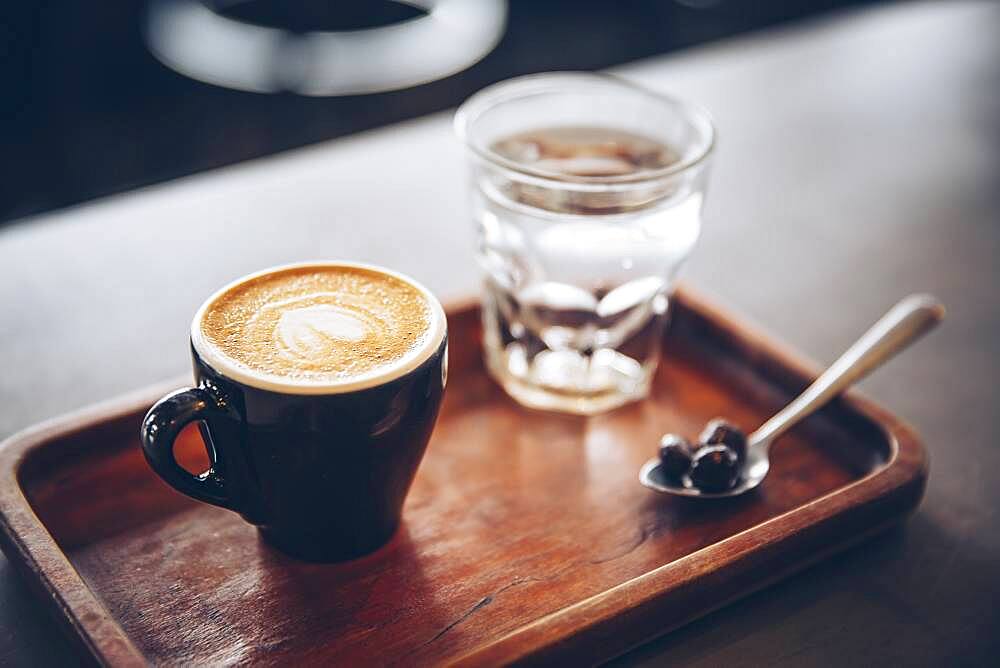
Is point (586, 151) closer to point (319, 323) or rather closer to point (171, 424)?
point (319, 323)

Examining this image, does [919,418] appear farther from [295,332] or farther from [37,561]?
[37,561]

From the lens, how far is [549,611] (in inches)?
21.9

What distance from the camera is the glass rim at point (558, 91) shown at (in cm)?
66

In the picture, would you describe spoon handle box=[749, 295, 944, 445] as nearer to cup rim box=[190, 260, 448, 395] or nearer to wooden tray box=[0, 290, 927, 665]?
wooden tray box=[0, 290, 927, 665]

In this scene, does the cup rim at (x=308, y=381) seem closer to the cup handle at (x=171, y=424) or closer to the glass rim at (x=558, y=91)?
the cup handle at (x=171, y=424)

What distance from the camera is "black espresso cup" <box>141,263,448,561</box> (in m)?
0.52

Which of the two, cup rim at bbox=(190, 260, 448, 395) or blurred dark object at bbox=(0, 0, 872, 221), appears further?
blurred dark object at bbox=(0, 0, 872, 221)

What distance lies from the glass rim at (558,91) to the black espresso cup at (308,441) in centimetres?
13

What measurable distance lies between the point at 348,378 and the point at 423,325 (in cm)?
7

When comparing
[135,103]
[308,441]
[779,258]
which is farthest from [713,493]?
[135,103]

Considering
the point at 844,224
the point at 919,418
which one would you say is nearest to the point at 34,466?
the point at 919,418

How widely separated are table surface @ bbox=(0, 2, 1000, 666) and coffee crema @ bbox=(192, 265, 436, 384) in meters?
0.18

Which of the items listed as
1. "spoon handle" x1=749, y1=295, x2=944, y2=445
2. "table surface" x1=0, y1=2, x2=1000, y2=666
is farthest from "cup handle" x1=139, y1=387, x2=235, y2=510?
"spoon handle" x1=749, y1=295, x2=944, y2=445

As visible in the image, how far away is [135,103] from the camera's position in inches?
91.0
